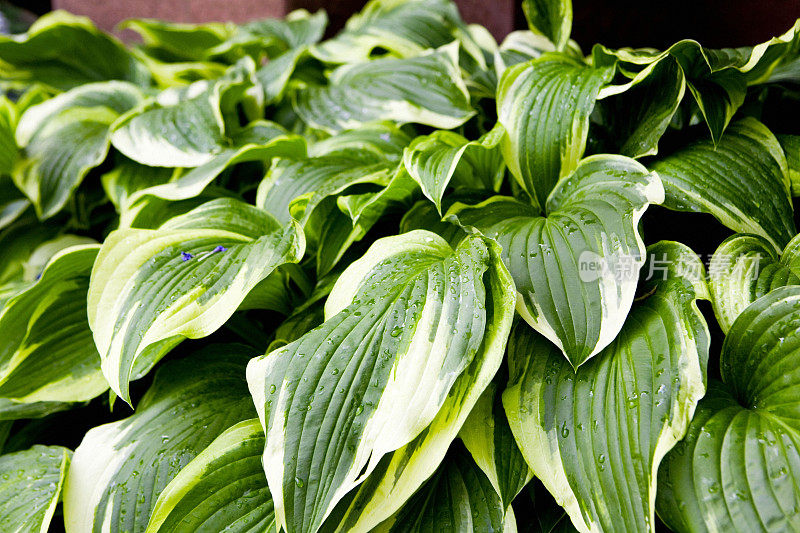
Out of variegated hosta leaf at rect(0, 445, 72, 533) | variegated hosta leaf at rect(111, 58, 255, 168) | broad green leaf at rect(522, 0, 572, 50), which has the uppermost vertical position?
broad green leaf at rect(522, 0, 572, 50)

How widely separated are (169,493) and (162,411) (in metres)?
0.20

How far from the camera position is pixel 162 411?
2.97 feet

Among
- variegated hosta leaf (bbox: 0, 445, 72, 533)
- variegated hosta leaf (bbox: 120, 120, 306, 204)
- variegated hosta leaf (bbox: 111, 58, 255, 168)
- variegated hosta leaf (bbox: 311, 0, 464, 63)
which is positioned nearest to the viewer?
variegated hosta leaf (bbox: 0, 445, 72, 533)

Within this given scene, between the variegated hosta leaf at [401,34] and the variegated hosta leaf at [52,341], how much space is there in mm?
819

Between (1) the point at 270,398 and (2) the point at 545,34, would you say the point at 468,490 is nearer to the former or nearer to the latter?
(1) the point at 270,398

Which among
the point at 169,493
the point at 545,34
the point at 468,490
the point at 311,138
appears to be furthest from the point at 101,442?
the point at 545,34

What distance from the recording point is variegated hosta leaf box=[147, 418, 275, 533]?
718 mm

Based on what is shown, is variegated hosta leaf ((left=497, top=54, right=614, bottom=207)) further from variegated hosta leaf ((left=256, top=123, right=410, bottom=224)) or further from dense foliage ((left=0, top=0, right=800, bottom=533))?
variegated hosta leaf ((left=256, top=123, right=410, bottom=224))

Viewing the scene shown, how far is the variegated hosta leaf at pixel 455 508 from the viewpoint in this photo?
0.71 metres

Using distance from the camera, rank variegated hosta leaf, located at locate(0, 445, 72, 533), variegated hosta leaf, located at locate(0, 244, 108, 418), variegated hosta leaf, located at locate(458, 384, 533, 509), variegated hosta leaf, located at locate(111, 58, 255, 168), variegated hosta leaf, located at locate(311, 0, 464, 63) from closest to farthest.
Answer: variegated hosta leaf, located at locate(458, 384, 533, 509), variegated hosta leaf, located at locate(0, 445, 72, 533), variegated hosta leaf, located at locate(0, 244, 108, 418), variegated hosta leaf, located at locate(111, 58, 255, 168), variegated hosta leaf, located at locate(311, 0, 464, 63)

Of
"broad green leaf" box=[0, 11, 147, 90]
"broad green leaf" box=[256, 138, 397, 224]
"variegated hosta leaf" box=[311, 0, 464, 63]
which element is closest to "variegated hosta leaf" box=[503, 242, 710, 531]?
"broad green leaf" box=[256, 138, 397, 224]

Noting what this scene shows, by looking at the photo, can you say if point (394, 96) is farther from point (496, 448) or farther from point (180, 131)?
Result: point (496, 448)

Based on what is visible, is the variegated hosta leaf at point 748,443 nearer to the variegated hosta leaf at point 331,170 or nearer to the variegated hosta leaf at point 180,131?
the variegated hosta leaf at point 331,170

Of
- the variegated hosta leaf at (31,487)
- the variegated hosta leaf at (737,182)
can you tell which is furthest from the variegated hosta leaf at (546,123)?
the variegated hosta leaf at (31,487)
